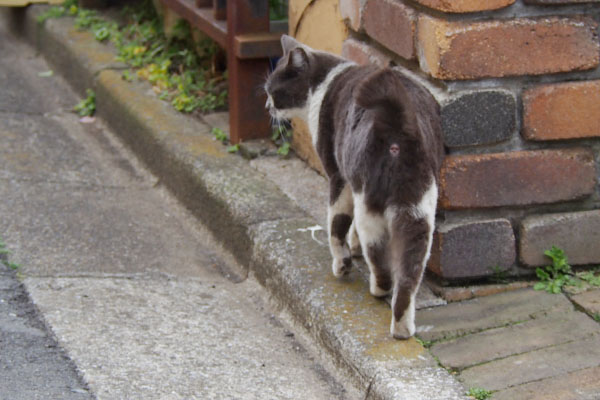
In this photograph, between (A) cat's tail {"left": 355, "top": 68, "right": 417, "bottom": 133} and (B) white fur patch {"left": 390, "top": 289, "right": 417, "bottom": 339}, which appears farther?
(B) white fur patch {"left": 390, "top": 289, "right": 417, "bottom": 339}

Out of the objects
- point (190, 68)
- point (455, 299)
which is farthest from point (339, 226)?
point (190, 68)

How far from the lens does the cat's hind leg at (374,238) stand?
8.71 ft

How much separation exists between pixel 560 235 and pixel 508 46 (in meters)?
0.66

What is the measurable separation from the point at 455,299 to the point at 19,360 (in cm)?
137

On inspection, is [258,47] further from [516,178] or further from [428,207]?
[428,207]

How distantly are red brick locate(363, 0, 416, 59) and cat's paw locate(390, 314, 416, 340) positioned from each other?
2.83 ft

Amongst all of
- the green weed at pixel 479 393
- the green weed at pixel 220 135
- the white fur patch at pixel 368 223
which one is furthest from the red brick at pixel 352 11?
the green weed at pixel 479 393

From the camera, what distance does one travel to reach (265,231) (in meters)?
3.45

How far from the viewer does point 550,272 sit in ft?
A: 9.87

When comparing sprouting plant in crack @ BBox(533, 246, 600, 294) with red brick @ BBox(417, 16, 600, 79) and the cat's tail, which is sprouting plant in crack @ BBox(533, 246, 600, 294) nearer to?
red brick @ BBox(417, 16, 600, 79)

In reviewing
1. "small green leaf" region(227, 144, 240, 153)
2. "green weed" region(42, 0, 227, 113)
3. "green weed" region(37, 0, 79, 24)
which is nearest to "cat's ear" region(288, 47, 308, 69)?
"small green leaf" region(227, 144, 240, 153)

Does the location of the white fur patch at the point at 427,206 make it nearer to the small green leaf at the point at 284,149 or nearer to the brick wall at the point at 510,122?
the brick wall at the point at 510,122

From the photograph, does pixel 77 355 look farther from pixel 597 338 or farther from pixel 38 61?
pixel 38 61

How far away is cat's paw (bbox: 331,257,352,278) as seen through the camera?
3053 millimetres
